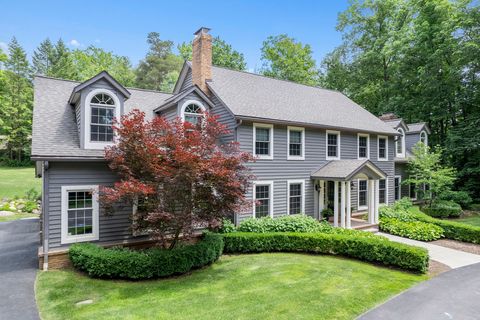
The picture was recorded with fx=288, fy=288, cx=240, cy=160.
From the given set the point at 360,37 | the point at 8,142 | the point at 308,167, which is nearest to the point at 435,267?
the point at 308,167

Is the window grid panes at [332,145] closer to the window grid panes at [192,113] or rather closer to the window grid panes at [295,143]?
the window grid panes at [295,143]

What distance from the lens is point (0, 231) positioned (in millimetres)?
15555

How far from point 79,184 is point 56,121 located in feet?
10.1

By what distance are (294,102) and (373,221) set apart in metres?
8.20

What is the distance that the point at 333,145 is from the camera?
17.2 meters

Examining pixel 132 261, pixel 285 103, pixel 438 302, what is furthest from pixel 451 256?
pixel 132 261

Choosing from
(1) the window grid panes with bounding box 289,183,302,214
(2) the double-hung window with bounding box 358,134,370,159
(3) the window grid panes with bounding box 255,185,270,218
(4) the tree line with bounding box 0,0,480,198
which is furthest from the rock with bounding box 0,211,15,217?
(2) the double-hung window with bounding box 358,134,370,159

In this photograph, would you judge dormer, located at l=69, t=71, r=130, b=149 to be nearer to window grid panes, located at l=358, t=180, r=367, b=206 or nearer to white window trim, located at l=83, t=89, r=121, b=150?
white window trim, located at l=83, t=89, r=121, b=150

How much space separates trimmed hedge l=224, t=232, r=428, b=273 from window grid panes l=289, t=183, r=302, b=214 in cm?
332

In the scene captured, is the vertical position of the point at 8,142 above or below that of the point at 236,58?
below

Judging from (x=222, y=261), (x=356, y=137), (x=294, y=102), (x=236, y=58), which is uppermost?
(x=236, y=58)

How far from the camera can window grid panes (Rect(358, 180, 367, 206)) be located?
18531 millimetres

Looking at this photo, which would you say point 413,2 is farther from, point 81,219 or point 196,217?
point 81,219

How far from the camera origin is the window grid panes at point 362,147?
1842 cm
